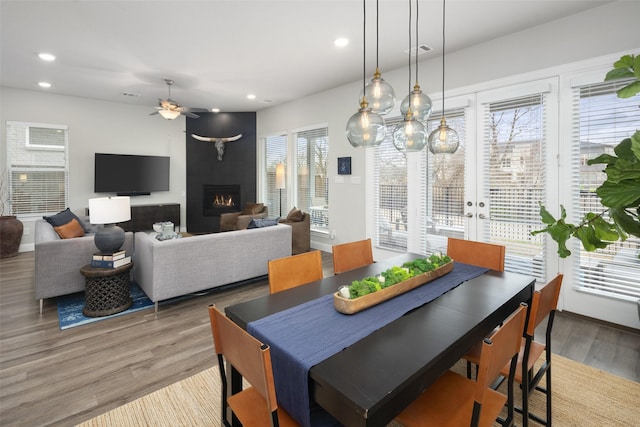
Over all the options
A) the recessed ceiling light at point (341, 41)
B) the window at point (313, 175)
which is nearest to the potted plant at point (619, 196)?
the recessed ceiling light at point (341, 41)

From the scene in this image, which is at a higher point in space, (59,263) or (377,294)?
(377,294)

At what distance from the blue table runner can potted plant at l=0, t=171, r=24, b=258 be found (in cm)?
639

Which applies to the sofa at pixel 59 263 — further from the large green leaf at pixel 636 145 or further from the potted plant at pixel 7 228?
the large green leaf at pixel 636 145

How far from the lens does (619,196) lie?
0.73 metres

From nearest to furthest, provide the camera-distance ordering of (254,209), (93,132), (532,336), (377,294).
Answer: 1. (532,336)
2. (377,294)
3. (93,132)
4. (254,209)

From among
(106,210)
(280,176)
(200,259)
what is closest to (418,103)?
(200,259)

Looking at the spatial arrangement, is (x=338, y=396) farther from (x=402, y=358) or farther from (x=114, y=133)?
(x=114, y=133)

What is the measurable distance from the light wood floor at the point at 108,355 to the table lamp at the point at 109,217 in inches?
29.4

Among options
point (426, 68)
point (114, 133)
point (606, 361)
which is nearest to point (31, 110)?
point (114, 133)

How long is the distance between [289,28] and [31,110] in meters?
5.52

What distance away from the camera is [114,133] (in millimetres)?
6738

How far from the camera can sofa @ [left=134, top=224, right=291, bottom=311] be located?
10.5ft

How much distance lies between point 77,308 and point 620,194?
4.24 m

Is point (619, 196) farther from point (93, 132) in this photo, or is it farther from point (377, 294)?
point (93, 132)
